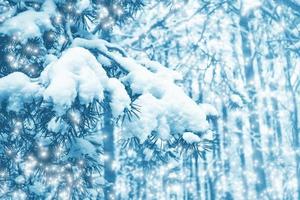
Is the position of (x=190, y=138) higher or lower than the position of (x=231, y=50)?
lower

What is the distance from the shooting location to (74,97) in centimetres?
253

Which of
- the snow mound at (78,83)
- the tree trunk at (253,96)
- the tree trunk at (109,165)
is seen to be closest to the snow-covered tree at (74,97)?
the snow mound at (78,83)

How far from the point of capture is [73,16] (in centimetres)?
391

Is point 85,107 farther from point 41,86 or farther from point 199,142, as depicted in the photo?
point 199,142

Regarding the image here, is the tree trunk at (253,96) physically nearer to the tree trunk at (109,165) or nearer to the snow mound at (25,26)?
the tree trunk at (109,165)

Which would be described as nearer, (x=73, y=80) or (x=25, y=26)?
(x=73, y=80)

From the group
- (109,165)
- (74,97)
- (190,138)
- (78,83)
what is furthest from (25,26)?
(109,165)

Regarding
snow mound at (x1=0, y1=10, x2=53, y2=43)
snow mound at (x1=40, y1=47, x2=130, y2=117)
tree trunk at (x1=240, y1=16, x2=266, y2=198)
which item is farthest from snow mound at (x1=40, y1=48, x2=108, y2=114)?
tree trunk at (x1=240, y1=16, x2=266, y2=198)

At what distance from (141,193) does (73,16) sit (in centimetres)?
2061

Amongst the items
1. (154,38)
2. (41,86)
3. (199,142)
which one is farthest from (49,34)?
(154,38)

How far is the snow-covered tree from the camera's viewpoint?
8.97 ft

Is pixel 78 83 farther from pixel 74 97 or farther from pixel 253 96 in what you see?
pixel 253 96

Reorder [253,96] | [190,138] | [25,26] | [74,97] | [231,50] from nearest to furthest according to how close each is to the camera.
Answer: [74,97] → [190,138] → [25,26] → [253,96] → [231,50]

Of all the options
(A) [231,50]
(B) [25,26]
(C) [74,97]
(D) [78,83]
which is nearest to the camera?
(C) [74,97]
